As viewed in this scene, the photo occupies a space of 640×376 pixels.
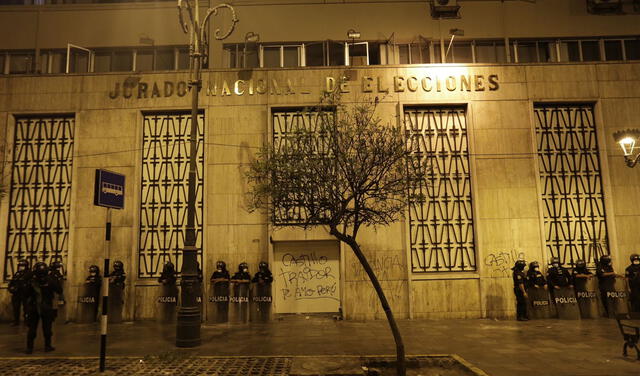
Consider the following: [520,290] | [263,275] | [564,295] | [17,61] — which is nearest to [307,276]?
[263,275]

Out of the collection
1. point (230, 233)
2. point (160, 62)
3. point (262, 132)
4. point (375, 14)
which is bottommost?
point (230, 233)

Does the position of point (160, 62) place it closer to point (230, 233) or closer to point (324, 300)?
point (230, 233)

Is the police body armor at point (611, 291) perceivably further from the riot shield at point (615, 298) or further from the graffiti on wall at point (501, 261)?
the graffiti on wall at point (501, 261)

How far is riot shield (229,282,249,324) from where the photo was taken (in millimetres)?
13070

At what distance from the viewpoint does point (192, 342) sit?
385 inches

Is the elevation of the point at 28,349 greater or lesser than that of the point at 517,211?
lesser

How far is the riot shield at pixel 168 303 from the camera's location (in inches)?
522

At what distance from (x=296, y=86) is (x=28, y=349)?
10.2 meters

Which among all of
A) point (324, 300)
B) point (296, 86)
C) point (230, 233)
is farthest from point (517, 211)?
point (230, 233)

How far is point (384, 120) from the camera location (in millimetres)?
14469

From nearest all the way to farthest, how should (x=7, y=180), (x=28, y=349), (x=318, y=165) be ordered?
Answer: (x=318, y=165)
(x=28, y=349)
(x=7, y=180)

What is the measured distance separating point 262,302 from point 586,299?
979cm

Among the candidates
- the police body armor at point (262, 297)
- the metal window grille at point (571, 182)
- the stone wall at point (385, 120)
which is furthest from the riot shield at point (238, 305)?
the metal window grille at point (571, 182)

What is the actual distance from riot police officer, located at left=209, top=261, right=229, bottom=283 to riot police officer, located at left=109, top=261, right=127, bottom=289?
2674 millimetres
